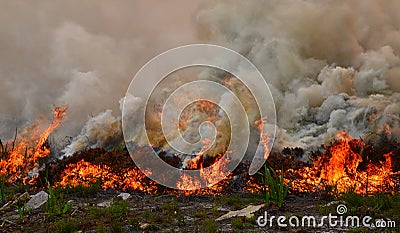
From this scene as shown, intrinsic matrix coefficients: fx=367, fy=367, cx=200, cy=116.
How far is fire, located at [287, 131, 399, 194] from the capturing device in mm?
14044

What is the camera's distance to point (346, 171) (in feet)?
49.1

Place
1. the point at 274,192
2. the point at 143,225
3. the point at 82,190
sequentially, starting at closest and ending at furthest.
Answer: the point at 143,225 → the point at 274,192 → the point at 82,190

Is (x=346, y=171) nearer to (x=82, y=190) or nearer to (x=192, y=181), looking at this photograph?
(x=192, y=181)

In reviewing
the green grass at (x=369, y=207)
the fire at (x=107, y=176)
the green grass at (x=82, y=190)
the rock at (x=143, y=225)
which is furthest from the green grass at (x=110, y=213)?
the fire at (x=107, y=176)

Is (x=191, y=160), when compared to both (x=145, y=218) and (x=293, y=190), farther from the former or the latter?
(x=145, y=218)

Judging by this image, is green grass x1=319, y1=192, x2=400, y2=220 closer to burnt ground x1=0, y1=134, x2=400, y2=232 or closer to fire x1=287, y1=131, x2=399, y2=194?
burnt ground x1=0, y1=134, x2=400, y2=232

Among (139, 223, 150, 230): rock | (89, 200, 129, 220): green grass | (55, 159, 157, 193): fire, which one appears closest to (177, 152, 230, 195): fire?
(55, 159, 157, 193): fire

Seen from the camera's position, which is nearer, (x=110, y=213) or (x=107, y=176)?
(x=110, y=213)

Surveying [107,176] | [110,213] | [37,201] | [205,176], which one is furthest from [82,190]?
[205,176]

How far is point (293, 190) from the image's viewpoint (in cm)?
1473

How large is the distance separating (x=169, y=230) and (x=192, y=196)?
666cm

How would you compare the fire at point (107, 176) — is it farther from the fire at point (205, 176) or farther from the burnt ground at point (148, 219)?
the burnt ground at point (148, 219)

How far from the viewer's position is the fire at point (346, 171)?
1404cm

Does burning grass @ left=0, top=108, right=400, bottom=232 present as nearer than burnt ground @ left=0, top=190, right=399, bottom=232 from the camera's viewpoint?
No
